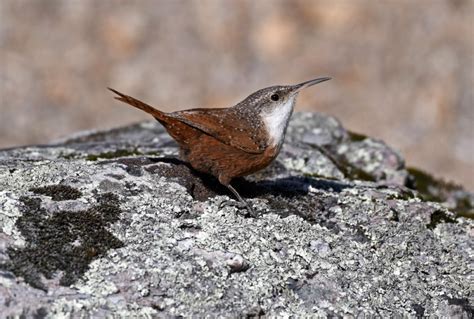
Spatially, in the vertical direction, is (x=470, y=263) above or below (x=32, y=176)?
below

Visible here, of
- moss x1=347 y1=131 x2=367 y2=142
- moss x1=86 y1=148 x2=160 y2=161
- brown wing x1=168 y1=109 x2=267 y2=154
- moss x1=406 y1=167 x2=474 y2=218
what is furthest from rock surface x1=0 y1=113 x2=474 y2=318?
moss x1=347 y1=131 x2=367 y2=142

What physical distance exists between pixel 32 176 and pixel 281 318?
7.45 feet

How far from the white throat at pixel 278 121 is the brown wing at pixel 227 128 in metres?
0.09

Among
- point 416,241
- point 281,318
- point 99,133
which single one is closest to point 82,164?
point 281,318

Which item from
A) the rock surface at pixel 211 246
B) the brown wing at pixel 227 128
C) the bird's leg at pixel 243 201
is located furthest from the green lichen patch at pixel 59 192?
the bird's leg at pixel 243 201

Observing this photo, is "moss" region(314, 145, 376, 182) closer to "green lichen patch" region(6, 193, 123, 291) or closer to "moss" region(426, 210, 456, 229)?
"moss" region(426, 210, 456, 229)

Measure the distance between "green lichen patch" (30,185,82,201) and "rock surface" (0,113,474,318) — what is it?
0.02 m

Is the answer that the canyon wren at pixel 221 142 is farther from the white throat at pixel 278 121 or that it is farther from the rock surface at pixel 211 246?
the rock surface at pixel 211 246

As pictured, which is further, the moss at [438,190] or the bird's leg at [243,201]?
the moss at [438,190]

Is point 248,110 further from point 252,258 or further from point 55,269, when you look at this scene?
point 55,269

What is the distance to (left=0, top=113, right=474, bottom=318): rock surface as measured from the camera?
4973 mm

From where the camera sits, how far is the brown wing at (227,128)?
642cm

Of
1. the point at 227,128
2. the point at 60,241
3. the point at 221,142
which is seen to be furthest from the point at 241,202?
the point at 60,241

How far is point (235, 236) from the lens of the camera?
230 inches
